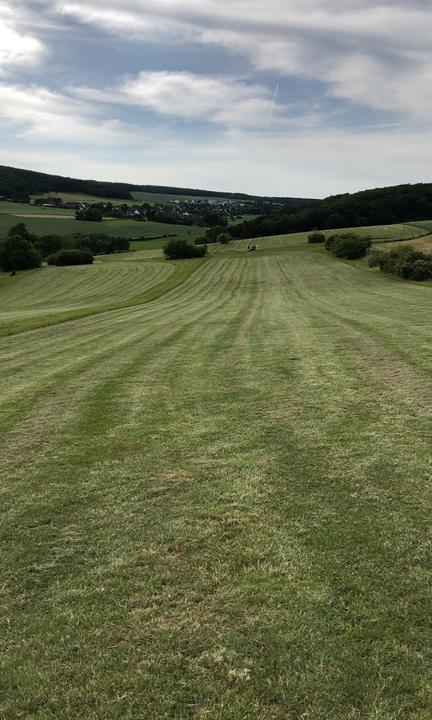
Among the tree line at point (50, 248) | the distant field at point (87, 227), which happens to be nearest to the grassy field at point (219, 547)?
the tree line at point (50, 248)

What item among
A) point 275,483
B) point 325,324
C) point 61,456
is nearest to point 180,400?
point 61,456

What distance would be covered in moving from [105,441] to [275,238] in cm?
12063

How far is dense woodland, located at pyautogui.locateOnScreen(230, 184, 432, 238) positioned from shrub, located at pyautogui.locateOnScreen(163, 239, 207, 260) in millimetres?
43147

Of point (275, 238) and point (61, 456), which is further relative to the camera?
point (275, 238)

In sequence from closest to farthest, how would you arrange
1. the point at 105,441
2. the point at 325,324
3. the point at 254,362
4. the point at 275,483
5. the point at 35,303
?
1. the point at 275,483
2. the point at 105,441
3. the point at 254,362
4. the point at 325,324
5. the point at 35,303

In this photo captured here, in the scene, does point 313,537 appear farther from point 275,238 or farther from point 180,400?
point 275,238

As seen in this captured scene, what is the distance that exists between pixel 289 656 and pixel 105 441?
227 inches

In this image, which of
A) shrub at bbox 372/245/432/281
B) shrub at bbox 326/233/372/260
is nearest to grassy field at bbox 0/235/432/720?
shrub at bbox 372/245/432/281

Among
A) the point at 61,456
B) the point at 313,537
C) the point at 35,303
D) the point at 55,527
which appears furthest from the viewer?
the point at 35,303

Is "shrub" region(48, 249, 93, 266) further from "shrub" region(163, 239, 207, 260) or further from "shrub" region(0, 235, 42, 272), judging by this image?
"shrub" region(163, 239, 207, 260)

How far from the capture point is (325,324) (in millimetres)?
23453

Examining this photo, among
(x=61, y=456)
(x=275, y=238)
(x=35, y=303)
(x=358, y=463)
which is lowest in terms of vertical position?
(x=35, y=303)

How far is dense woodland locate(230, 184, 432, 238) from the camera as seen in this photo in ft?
443

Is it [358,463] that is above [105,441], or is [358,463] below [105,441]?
above
